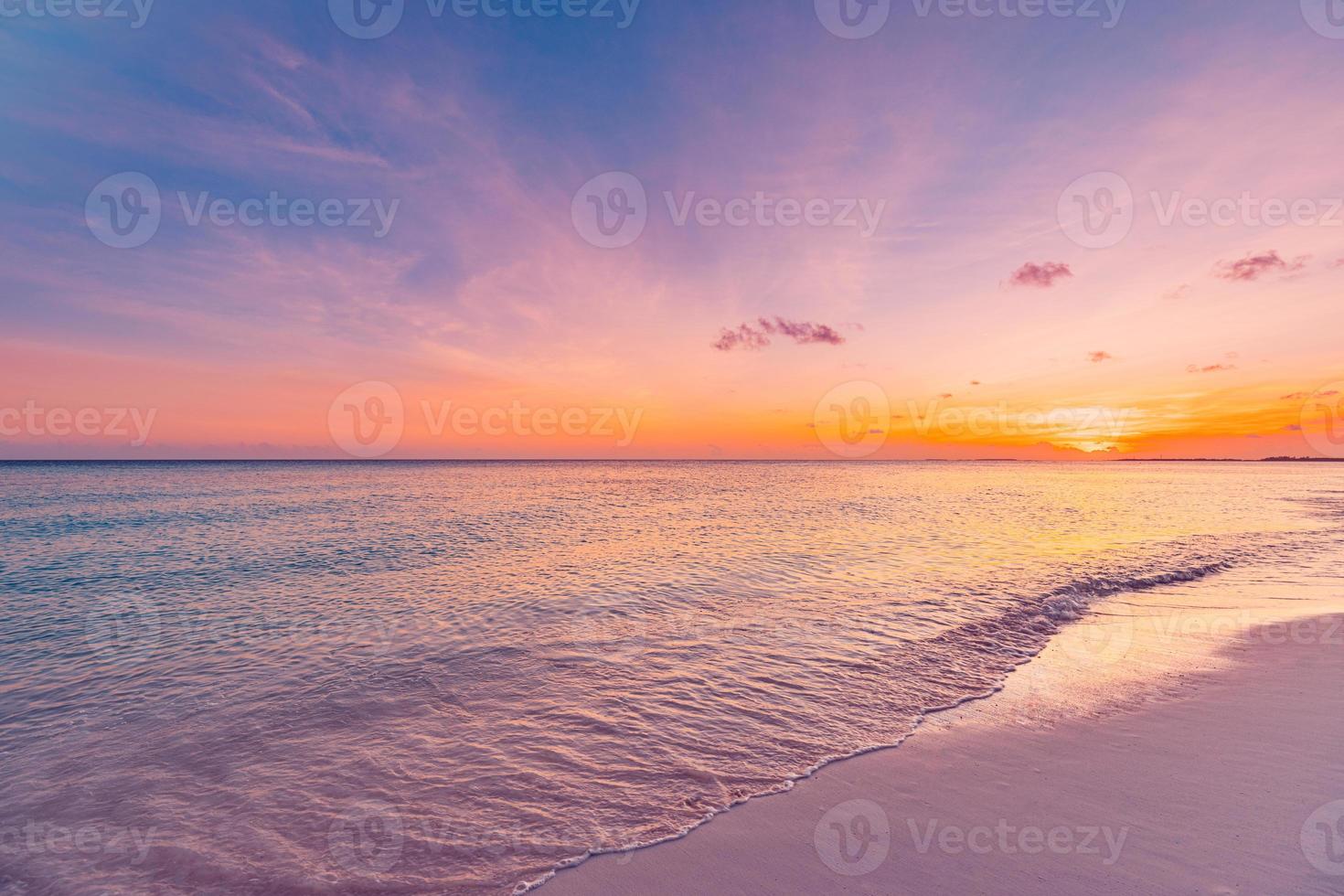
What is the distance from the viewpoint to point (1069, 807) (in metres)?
6.29

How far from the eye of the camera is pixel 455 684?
10359 mm

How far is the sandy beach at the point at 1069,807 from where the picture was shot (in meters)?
5.25

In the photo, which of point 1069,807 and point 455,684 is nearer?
point 1069,807

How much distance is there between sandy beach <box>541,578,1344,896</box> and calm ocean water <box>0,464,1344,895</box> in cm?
59

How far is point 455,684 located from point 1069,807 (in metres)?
9.51

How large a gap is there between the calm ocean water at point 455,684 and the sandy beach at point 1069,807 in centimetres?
59

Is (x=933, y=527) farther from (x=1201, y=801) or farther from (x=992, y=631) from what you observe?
(x=1201, y=801)

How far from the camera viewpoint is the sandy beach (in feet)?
17.2

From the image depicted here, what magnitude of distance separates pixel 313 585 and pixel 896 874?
1932 cm

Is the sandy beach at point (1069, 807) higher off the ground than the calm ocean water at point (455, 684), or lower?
higher

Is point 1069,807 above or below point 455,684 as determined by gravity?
above

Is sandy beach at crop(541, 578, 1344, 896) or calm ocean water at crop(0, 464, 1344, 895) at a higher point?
sandy beach at crop(541, 578, 1344, 896)

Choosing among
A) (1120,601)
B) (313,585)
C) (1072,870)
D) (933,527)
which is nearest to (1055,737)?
(1072,870)

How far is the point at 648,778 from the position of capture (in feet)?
23.4
